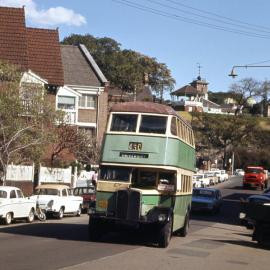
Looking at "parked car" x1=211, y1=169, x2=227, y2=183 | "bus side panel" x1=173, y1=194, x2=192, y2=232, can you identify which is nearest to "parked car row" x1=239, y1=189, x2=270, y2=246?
"bus side panel" x1=173, y1=194, x2=192, y2=232

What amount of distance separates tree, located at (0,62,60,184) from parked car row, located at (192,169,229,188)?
3365cm

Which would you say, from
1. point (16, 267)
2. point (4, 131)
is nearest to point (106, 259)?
point (16, 267)

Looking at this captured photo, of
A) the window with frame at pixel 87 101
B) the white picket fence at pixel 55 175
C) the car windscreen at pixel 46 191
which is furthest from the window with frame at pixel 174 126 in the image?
the window with frame at pixel 87 101

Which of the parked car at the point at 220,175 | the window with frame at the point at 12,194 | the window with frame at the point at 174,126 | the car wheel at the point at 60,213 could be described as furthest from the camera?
the parked car at the point at 220,175

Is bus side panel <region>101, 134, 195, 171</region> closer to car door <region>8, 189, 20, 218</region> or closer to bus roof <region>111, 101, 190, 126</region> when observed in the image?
bus roof <region>111, 101, 190, 126</region>

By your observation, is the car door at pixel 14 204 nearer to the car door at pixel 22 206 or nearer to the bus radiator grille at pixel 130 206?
the car door at pixel 22 206

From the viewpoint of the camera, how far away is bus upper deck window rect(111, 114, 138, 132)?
20.7 m

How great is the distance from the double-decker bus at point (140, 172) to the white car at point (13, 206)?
6936mm

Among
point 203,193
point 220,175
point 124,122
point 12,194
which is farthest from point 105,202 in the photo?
point 220,175

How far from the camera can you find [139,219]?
19516 mm

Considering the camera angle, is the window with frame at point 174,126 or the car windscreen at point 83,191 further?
the car windscreen at point 83,191

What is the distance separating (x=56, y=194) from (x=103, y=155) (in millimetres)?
13112

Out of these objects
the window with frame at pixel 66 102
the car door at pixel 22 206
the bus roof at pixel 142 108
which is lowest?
the car door at pixel 22 206

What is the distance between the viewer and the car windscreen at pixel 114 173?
66.3ft
